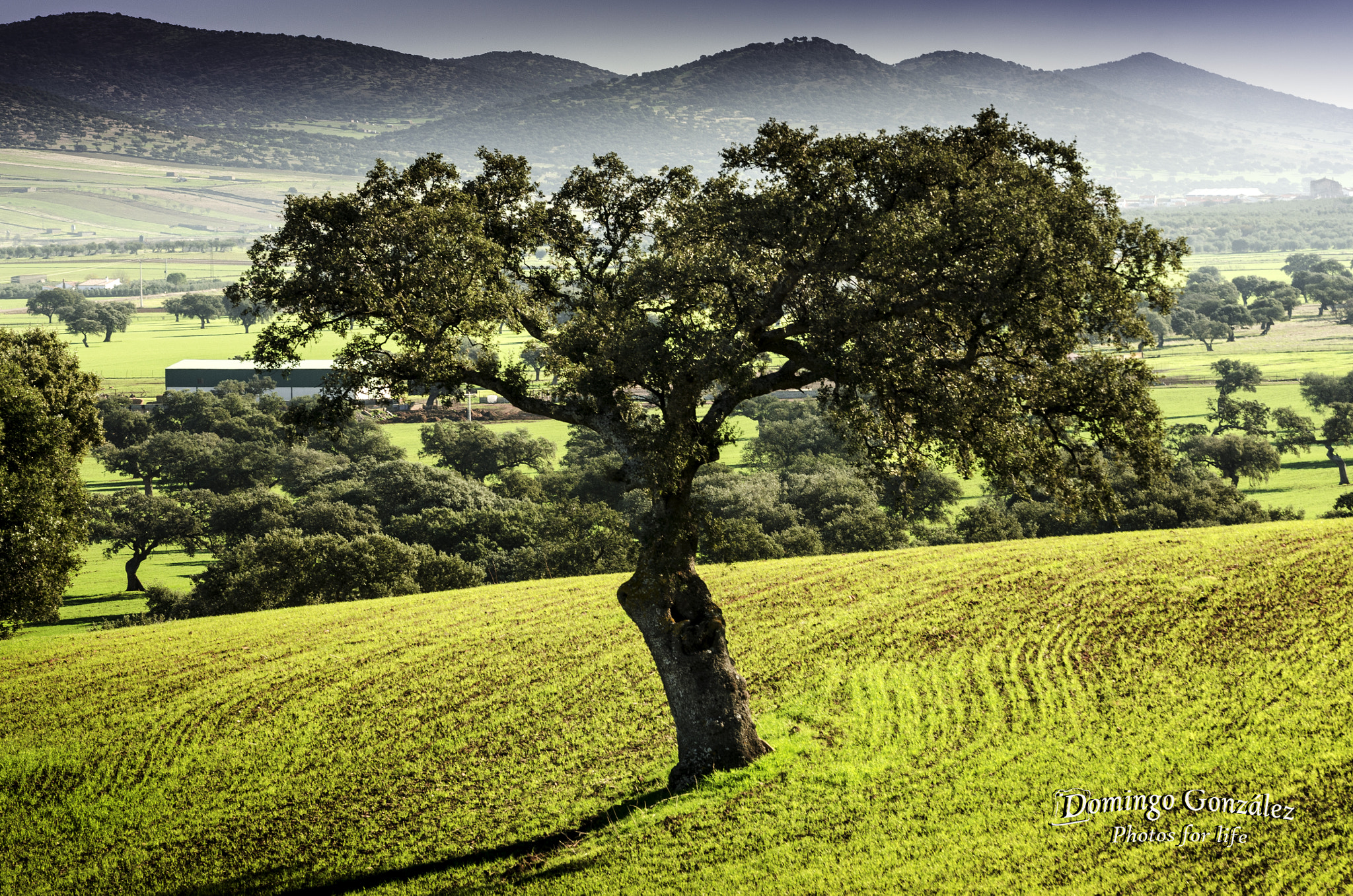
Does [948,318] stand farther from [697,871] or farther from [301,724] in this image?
[301,724]

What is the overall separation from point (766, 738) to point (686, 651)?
3.66 metres

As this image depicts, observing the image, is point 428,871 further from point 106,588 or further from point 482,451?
point 482,451

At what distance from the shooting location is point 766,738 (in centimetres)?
1898

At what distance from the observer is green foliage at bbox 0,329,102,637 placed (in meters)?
27.6

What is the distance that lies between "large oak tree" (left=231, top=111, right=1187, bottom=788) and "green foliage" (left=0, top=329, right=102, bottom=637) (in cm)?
1620

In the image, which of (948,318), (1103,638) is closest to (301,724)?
(948,318)

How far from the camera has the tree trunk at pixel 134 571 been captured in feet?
192

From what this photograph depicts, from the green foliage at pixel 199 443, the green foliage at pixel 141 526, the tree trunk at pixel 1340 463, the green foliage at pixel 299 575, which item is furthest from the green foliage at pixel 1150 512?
the green foliage at pixel 141 526

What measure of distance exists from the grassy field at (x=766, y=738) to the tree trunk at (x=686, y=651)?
0.62m

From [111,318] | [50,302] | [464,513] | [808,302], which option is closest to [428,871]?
[808,302]

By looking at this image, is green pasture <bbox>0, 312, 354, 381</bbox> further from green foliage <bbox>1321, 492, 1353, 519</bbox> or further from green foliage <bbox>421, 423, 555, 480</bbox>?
green foliage <bbox>1321, 492, 1353, 519</bbox>

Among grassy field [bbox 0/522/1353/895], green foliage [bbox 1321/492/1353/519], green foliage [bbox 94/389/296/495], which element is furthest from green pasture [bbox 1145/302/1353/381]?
green foliage [bbox 94/389/296/495]

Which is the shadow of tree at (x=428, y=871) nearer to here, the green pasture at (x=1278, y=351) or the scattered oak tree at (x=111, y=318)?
the green pasture at (x=1278, y=351)

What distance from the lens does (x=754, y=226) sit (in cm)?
1580
